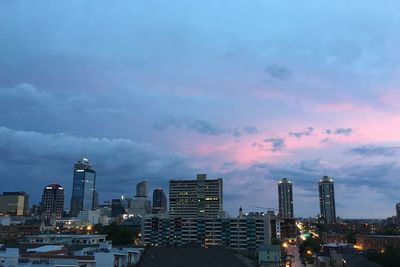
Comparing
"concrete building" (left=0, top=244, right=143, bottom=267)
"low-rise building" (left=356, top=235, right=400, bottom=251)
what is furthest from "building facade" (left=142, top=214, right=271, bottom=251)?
"concrete building" (left=0, top=244, right=143, bottom=267)

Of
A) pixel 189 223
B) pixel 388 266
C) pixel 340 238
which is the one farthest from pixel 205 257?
pixel 340 238

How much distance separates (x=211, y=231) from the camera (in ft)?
543

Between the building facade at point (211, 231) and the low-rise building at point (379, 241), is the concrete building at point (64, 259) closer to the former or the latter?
the building facade at point (211, 231)

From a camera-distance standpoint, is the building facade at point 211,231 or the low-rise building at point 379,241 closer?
the low-rise building at point 379,241

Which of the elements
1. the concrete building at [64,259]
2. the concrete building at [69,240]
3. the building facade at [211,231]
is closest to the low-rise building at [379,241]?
the building facade at [211,231]

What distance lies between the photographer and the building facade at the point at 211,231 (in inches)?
6240

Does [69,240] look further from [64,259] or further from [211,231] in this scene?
[211,231]

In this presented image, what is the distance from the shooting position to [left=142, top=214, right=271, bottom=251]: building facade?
520 ft

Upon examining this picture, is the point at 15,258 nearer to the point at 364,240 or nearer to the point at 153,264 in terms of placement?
the point at 153,264

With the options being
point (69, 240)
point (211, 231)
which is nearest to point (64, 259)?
point (69, 240)

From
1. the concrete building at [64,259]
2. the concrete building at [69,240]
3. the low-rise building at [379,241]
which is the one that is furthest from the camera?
the low-rise building at [379,241]

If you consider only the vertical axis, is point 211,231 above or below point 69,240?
above

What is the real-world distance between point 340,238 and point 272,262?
11110 cm

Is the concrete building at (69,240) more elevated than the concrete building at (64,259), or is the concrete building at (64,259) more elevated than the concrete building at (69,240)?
the concrete building at (69,240)
